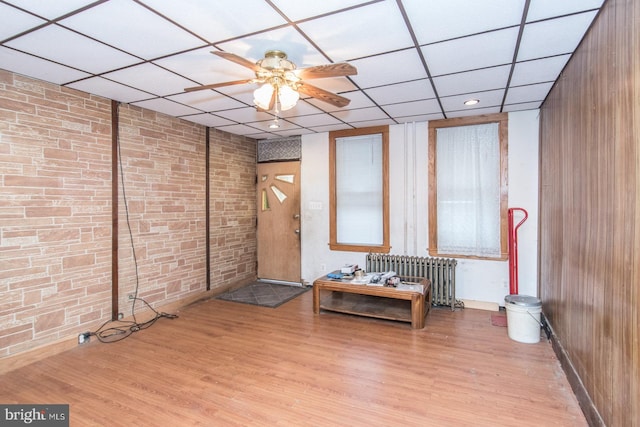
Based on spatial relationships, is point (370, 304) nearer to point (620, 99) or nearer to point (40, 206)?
point (620, 99)

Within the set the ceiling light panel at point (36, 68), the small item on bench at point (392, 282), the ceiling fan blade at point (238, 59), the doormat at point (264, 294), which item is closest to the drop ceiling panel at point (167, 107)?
the ceiling light panel at point (36, 68)

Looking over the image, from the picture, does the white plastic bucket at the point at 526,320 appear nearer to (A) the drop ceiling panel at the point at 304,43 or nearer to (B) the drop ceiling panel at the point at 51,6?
(A) the drop ceiling panel at the point at 304,43

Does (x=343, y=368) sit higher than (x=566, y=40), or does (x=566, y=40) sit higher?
(x=566, y=40)

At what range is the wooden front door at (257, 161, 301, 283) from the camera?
224 inches

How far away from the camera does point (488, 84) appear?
321 centimetres

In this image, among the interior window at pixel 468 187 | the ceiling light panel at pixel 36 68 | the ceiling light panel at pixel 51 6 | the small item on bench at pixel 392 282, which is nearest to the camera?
the ceiling light panel at pixel 51 6

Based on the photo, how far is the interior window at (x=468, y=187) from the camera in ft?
14.0

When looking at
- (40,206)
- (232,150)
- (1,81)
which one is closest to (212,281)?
(232,150)

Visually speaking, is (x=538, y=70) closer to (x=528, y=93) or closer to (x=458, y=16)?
(x=528, y=93)

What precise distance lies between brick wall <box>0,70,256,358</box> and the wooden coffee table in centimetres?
191

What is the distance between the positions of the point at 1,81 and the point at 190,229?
2.48 meters

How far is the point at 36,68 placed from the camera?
9.14ft

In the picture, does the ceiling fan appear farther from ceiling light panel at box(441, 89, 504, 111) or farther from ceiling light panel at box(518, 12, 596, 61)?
ceiling light panel at box(441, 89, 504, 111)

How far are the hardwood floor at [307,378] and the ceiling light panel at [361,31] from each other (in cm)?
260
